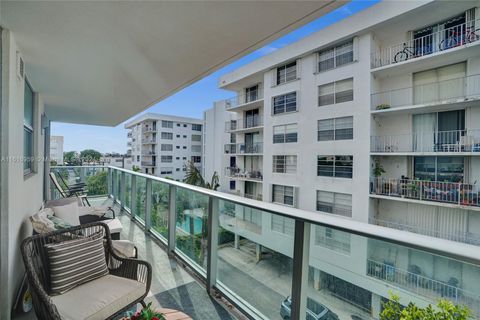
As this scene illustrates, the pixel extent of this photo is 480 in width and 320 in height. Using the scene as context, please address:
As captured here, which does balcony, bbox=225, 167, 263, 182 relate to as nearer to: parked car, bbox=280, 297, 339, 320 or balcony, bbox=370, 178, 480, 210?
balcony, bbox=370, 178, 480, 210

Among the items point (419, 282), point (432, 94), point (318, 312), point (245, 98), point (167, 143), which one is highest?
point (245, 98)

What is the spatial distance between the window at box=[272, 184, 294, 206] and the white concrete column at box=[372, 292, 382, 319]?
10978mm

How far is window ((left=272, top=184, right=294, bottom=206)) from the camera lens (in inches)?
477

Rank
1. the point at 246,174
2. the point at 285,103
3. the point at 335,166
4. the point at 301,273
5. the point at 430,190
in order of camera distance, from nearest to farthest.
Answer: the point at 301,273, the point at 430,190, the point at 335,166, the point at 285,103, the point at 246,174

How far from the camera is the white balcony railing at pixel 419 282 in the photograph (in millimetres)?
889

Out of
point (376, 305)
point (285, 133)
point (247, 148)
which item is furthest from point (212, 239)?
point (247, 148)

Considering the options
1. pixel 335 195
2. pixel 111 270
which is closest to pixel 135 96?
pixel 111 270

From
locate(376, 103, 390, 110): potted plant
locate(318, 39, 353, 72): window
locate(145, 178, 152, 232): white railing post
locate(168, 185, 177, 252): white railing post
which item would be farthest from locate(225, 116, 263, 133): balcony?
locate(168, 185, 177, 252): white railing post

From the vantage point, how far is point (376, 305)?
1.12 m

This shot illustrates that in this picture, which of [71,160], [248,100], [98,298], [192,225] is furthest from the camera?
[71,160]

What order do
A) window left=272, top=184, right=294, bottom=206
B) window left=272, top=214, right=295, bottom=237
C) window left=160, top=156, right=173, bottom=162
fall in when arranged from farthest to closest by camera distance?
1. window left=160, top=156, right=173, bottom=162
2. window left=272, top=184, right=294, bottom=206
3. window left=272, top=214, right=295, bottom=237

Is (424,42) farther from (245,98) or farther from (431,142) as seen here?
(245,98)

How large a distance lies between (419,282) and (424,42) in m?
10.9

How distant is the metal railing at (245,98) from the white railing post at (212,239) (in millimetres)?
12759
